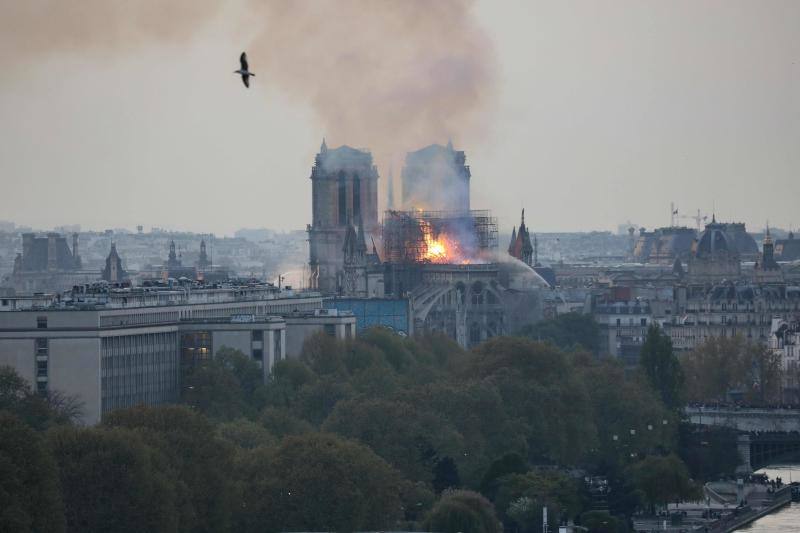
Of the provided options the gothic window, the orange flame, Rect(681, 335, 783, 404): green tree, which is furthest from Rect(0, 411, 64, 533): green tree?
the orange flame

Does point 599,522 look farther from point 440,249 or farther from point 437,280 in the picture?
point 440,249

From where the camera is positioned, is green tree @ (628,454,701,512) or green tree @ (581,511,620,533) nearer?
green tree @ (581,511,620,533)

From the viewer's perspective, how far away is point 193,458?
91.9 meters

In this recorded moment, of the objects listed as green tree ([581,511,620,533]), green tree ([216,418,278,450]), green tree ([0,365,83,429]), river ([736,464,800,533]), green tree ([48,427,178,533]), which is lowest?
river ([736,464,800,533])

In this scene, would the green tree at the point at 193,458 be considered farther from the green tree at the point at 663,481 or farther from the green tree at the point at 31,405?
the green tree at the point at 663,481

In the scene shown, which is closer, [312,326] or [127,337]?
[127,337]

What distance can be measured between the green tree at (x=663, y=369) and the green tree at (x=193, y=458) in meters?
52.4

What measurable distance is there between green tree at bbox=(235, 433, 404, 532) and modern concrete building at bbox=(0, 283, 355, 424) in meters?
17.2

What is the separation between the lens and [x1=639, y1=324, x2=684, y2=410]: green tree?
146 meters

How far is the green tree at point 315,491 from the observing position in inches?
3620

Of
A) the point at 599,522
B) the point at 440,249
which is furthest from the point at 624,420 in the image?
the point at 440,249

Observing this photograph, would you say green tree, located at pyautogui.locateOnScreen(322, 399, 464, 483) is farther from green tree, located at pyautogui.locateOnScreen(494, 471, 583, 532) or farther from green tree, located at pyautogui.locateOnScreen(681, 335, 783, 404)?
green tree, located at pyautogui.locateOnScreen(681, 335, 783, 404)

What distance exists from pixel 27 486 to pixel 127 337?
126 feet

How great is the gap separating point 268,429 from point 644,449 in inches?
878
